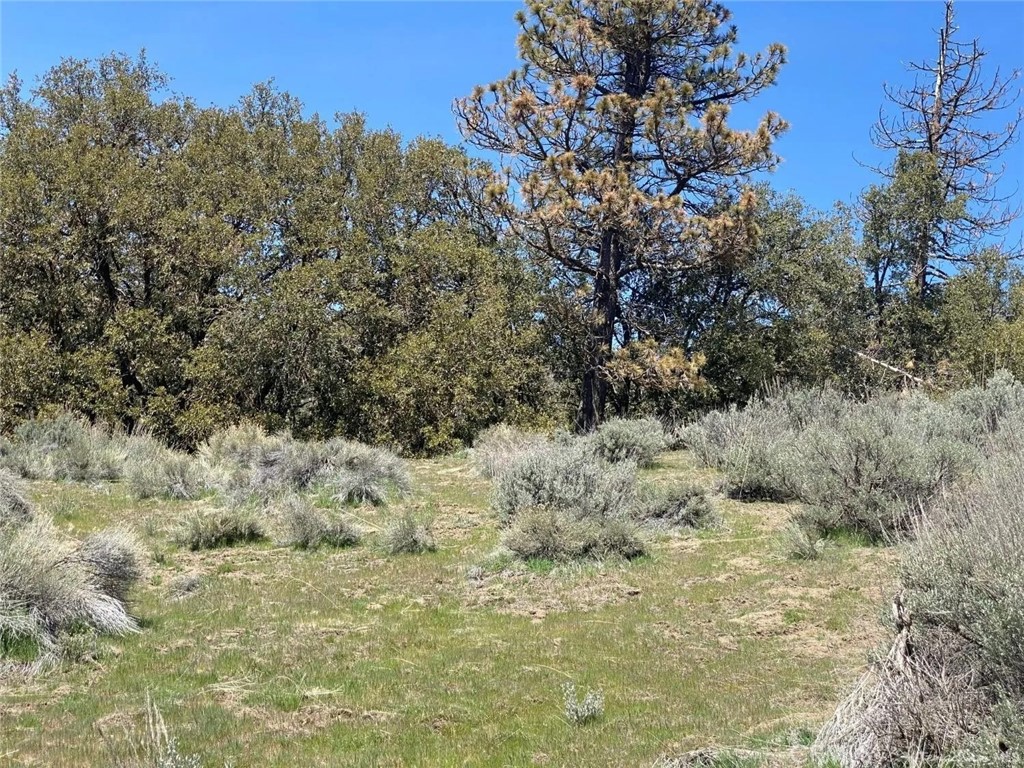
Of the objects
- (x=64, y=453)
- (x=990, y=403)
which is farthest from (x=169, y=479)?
(x=990, y=403)

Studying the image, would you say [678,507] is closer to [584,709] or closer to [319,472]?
[584,709]

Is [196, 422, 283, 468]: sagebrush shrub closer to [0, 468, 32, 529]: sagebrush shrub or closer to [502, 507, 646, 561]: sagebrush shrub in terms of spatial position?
[0, 468, 32, 529]: sagebrush shrub

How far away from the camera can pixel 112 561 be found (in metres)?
7.32

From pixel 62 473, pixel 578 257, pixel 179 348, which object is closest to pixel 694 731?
pixel 62 473

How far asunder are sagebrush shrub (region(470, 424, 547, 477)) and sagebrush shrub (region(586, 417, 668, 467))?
1162mm

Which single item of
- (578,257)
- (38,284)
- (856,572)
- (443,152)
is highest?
(443,152)

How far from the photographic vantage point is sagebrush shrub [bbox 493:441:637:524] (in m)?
10.6

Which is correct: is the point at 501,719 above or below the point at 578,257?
A: below

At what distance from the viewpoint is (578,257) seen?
75.9 feet

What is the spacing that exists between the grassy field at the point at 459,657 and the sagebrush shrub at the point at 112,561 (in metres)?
0.35

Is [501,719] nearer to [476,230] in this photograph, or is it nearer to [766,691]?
[766,691]

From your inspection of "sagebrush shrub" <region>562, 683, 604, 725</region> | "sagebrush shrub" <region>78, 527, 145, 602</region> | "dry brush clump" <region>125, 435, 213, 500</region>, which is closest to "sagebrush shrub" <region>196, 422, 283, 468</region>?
"dry brush clump" <region>125, 435, 213, 500</region>

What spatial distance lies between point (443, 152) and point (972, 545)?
25.4 m

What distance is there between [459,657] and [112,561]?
338cm
